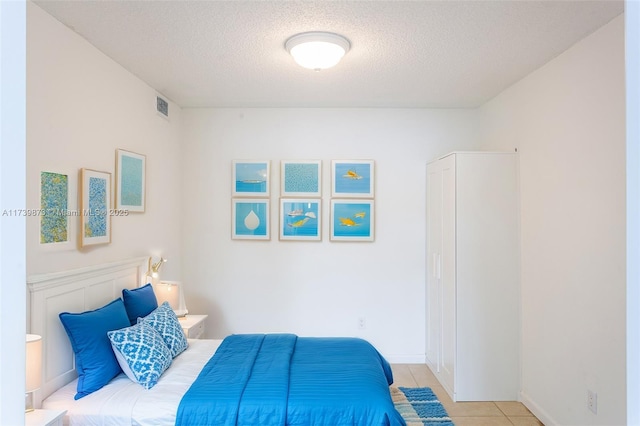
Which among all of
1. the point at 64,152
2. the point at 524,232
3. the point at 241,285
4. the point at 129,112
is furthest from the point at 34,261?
the point at 524,232

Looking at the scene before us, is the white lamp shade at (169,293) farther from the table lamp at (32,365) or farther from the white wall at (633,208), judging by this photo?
the white wall at (633,208)

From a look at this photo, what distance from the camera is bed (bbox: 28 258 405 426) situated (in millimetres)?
2020

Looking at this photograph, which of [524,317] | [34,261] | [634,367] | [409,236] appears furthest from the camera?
[409,236]

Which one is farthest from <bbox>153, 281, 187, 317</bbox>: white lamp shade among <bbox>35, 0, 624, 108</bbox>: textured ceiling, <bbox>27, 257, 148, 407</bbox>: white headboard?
<bbox>35, 0, 624, 108</bbox>: textured ceiling

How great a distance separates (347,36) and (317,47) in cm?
20

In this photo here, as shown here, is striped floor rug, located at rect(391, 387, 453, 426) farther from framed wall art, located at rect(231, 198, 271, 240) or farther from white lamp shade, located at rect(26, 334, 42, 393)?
white lamp shade, located at rect(26, 334, 42, 393)

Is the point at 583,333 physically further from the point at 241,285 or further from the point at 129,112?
the point at 129,112

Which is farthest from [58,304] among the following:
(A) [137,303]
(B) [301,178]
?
(B) [301,178]

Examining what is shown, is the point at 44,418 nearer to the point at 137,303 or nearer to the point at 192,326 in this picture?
the point at 137,303

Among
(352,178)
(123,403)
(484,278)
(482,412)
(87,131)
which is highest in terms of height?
(87,131)

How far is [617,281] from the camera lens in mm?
2150

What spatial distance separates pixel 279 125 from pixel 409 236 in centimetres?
183

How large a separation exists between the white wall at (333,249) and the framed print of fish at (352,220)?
3.3 inches
